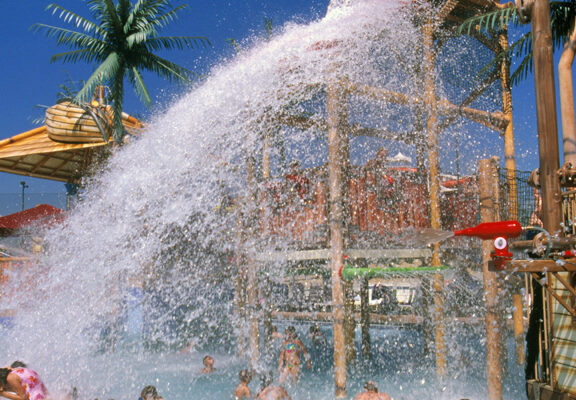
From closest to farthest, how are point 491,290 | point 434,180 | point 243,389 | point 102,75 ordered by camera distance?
point 491,290 → point 434,180 → point 243,389 → point 102,75

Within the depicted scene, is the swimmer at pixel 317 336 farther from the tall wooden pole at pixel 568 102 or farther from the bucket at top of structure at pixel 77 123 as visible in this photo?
the bucket at top of structure at pixel 77 123

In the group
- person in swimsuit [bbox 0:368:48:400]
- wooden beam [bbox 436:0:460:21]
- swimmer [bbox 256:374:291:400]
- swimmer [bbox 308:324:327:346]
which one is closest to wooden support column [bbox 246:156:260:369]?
swimmer [bbox 256:374:291:400]

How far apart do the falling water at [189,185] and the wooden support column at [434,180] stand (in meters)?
0.59

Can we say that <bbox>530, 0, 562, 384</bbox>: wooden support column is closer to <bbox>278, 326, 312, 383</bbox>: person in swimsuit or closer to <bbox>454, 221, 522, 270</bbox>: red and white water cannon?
<bbox>454, 221, 522, 270</bbox>: red and white water cannon

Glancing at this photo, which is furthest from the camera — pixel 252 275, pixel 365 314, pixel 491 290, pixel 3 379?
pixel 365 314

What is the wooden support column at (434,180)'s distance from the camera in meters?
7.29

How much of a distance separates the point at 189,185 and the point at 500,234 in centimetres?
632

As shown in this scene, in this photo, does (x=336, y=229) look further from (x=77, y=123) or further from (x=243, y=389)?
(x=77, y=123)

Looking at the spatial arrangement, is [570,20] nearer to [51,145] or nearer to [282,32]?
[282,32]

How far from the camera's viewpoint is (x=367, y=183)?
25.2 feet

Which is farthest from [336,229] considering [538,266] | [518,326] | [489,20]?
[489,20]

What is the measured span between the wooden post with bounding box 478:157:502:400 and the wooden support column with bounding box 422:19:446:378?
744 millimetres

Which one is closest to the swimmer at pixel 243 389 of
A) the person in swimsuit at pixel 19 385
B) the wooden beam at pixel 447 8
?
the person in swimsuit at pixel 19 385

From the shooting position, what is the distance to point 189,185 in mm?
9164
